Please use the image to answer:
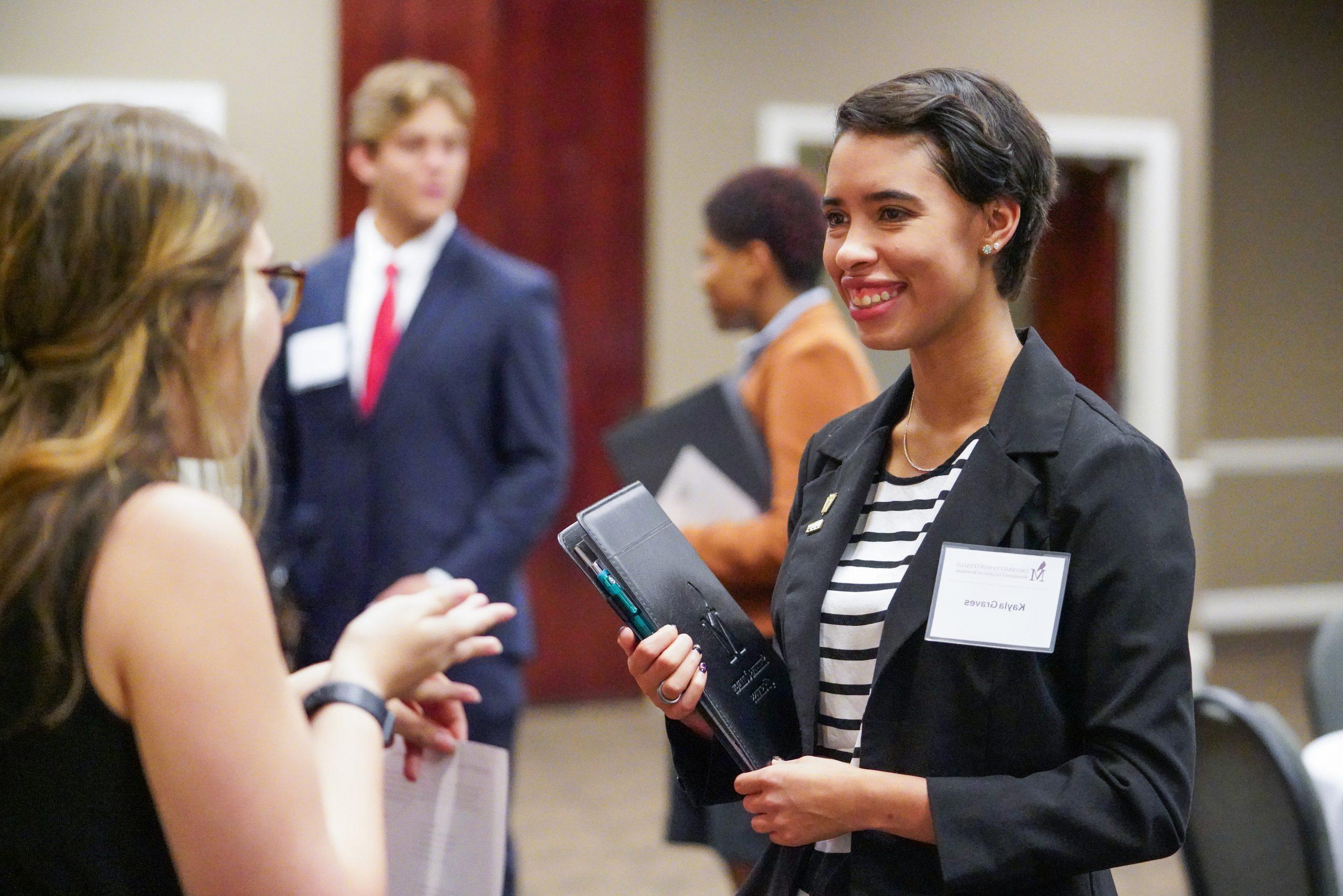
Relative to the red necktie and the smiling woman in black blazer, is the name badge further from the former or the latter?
the red necktie

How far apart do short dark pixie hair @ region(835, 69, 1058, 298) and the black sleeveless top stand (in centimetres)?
94

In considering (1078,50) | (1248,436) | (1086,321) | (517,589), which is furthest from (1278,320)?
(517,589)

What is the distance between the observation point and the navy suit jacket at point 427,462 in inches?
110

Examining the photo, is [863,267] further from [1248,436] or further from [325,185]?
[1248,436]

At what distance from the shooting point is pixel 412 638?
1.28 m

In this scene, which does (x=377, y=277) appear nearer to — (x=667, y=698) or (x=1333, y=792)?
(x=667, y=698)

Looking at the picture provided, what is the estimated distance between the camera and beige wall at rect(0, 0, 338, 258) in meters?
4.92

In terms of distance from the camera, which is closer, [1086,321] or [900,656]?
[900,656]

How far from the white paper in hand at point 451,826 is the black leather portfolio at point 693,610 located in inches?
9.3

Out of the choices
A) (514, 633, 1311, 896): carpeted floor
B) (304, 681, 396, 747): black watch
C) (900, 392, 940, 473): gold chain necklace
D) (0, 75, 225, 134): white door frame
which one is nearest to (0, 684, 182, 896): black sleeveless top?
(304, 681, 396, 747): black watch

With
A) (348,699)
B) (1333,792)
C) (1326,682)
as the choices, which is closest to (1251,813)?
(1333,792)

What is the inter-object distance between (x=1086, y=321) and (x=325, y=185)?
3778 mm

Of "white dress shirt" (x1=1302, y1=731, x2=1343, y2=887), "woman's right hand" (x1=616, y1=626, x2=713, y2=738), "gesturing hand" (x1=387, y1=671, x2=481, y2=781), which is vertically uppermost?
"woman's right hand" (x1=616, y1=626, x2=713, y2=738)

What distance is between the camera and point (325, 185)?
17.1ft
